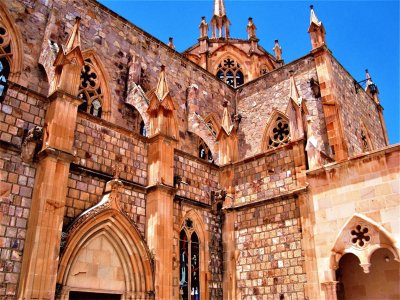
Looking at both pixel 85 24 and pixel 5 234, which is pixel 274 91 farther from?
pixel 5 234

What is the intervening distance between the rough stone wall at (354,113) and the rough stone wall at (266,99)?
3.99 ft

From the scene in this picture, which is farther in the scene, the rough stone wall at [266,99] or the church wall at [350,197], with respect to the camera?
the rough stone wall at [266,99]

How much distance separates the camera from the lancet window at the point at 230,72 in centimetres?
2606

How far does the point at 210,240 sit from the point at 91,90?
6.33 m

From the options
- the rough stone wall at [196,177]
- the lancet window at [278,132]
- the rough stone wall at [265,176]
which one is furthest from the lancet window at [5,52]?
the lancet window at [278,132]

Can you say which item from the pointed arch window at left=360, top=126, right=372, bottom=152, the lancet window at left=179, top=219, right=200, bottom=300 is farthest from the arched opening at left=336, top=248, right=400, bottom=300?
the pointed arch window at left=360, top=126, right=372, bottom=152

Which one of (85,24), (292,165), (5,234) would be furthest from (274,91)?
(5,234)

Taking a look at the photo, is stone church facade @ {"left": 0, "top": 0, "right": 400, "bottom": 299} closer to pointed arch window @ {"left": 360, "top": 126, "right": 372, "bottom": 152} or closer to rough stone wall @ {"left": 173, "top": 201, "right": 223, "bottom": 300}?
rough stone wall @ {"left": 173, "top": 201, "right": 223, "bottom": 300}

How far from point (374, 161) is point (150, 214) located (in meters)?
6.03

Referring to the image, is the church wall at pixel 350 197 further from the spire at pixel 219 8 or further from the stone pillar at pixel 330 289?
the spire at pixel 219 8

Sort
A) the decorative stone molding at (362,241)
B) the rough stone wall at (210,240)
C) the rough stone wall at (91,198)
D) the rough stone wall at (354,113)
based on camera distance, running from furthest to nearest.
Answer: the rough stone wall at (354,113) < the rough stone wall at (210,240) < the rough stone wall at (91,198) < the decorative stone molding at (362,241)

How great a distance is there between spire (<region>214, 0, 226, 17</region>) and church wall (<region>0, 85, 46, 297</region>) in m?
23.7

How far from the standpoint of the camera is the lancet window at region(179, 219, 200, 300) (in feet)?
39.1

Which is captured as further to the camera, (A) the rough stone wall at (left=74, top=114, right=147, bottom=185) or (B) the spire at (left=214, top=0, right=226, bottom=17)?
(B) the spire at (left=214, top=0, right=226, bottom=17)
